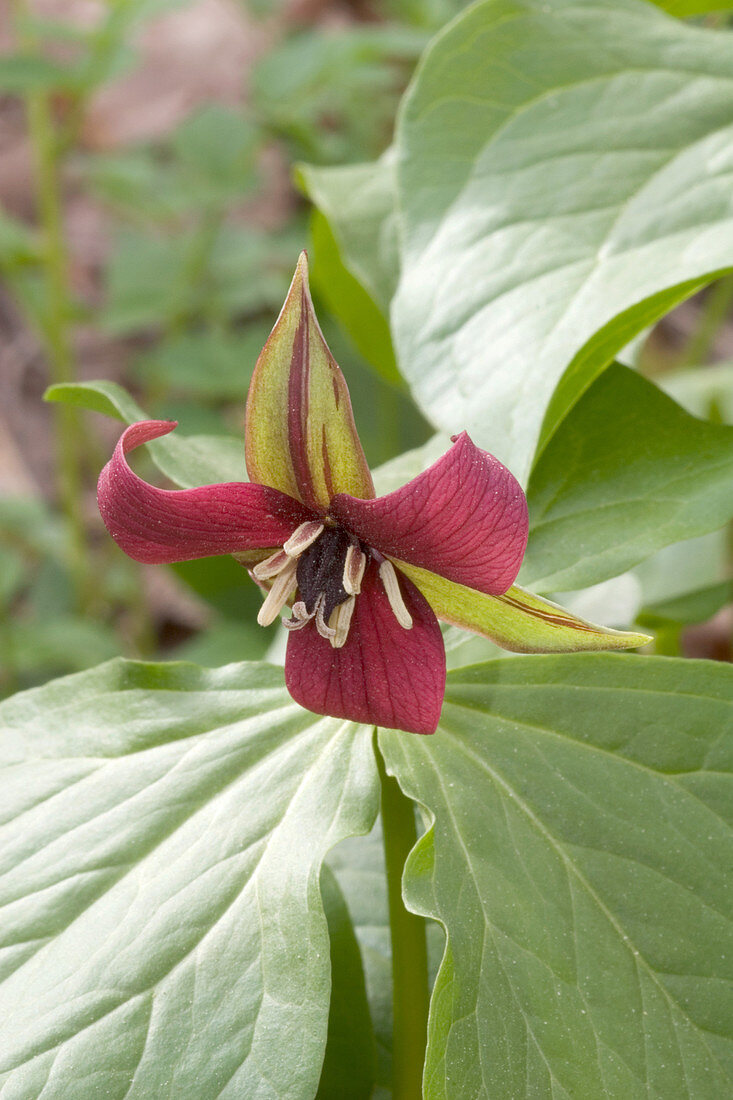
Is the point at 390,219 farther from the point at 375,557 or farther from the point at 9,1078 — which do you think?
the point at 9,1078

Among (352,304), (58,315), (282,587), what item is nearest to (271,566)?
(282,587)

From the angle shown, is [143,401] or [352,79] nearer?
[352,79]

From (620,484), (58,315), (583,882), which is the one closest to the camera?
(583,882)

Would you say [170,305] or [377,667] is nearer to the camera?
[377,667]

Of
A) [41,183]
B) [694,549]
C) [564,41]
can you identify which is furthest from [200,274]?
[564,41]

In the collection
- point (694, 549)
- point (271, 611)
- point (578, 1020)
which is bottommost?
point (578, 1020)

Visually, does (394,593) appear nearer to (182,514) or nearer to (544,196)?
(182,514)
